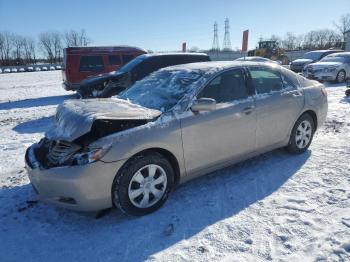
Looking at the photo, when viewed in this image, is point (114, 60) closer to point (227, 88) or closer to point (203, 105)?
point (227, 88)

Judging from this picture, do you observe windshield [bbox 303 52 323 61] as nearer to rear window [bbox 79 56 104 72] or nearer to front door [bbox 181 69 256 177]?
rear window [bbox 79 56 104 72]

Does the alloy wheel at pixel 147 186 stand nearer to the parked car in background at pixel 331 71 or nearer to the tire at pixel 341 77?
the parked car in background at pixel 331 71

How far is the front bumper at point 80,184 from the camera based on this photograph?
10.2 ft

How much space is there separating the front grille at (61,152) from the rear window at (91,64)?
35.8 feet

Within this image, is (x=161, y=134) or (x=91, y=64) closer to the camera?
(x=161, y=134)

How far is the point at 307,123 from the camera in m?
5.14

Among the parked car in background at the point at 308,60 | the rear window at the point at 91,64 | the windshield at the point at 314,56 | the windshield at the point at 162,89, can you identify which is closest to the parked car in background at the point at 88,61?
the rear window at the point at 91,64

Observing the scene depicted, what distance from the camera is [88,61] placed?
13984 mm

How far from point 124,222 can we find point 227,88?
2.14m

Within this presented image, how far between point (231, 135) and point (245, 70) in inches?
39.4

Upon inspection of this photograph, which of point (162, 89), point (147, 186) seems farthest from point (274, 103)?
point (147, 186)

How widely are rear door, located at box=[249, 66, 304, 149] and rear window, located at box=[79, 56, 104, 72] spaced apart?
1071 cm

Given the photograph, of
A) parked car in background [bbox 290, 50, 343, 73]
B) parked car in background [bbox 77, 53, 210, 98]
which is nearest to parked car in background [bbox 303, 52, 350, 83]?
parked car in background [bbox 290, 50, 343, 73]

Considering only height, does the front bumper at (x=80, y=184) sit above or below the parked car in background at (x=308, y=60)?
below
